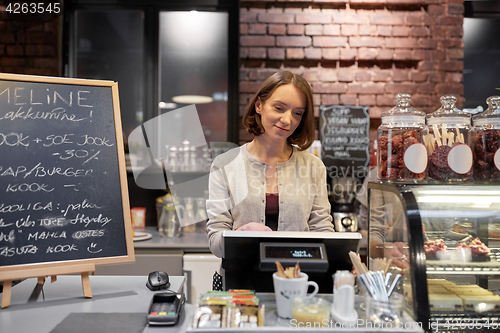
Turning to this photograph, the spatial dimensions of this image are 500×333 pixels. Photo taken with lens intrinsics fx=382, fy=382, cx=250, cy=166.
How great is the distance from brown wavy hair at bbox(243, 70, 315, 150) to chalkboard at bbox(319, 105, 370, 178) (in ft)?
4.19

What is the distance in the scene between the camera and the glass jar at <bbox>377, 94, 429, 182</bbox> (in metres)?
1.34

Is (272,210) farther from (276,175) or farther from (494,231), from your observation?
(494,231)

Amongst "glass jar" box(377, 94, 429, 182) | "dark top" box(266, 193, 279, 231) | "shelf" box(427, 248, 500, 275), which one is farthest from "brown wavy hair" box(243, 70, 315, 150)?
"shelf" box(427, 248, 500, 275)

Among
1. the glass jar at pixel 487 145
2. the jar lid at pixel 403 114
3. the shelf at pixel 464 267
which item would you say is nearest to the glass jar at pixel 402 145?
the jar lid at pixel 403 114

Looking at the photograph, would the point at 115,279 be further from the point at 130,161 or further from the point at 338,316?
the point at 130,161

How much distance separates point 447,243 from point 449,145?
0.36m

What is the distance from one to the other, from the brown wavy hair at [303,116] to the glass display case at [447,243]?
49cm

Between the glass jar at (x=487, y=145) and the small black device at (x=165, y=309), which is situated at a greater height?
the glass jar at (x=487, y=145)

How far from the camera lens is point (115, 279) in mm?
1583

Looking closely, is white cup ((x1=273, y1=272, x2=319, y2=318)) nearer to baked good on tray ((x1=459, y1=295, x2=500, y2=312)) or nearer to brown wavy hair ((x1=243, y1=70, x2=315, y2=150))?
baked good on tray ((x1=459, y1=295, x2=500, y2=312))

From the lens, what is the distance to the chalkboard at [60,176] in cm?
131

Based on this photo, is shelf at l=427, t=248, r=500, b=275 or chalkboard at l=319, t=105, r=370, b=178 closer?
shelf at l=427, t=248, r=500, b=275

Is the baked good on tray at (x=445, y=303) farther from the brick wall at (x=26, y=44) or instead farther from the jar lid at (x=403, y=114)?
the brick wall at (x=26, y=44)

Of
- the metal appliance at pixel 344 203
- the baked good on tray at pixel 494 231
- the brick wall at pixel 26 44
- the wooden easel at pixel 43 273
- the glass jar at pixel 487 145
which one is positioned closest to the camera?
the wooden easel at pixel 43 273
